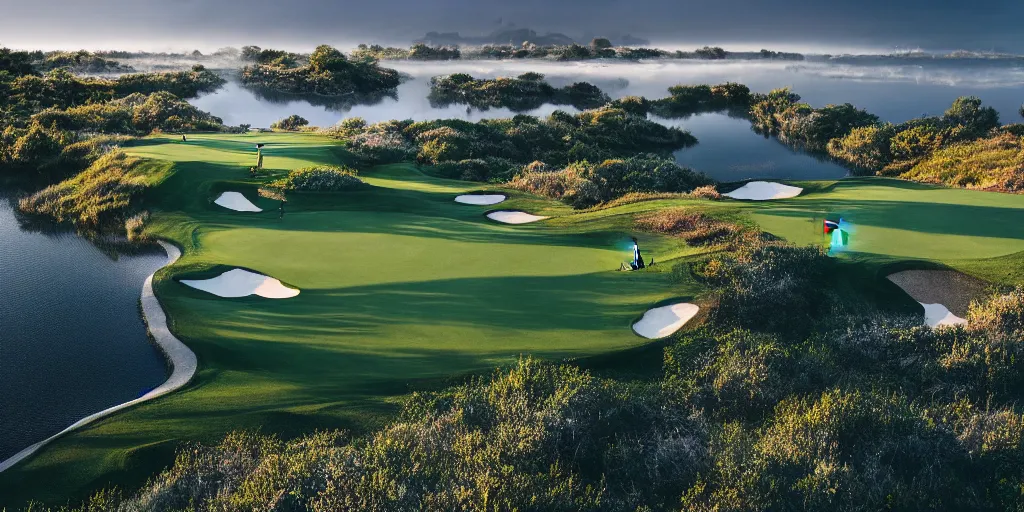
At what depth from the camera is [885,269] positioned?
1251cm

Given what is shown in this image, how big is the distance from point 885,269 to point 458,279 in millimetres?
9004

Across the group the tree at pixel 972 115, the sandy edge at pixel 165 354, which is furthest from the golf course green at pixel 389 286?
the tree at pixel 972 115

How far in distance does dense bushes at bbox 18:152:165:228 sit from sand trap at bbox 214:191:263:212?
258 cm

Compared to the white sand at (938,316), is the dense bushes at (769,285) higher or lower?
higher

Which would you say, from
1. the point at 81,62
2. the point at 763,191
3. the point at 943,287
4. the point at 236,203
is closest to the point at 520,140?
the point at 763,191

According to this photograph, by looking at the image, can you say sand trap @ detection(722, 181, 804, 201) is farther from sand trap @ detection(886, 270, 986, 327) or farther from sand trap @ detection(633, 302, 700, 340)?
sand trap @ detection(633, 302, 700, 340)

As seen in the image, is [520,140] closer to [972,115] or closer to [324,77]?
[972,115]

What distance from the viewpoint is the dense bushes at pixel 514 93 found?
62.8 metres

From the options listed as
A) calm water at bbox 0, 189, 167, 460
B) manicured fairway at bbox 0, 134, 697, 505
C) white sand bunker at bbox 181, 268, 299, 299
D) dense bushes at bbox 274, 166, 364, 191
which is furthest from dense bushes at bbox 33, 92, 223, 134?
white sand bunker at bbox 181, 268, 299, 299

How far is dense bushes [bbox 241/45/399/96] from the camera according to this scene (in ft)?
223

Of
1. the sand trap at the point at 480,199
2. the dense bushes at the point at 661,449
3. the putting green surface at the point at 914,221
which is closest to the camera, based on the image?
the dense bushes at the point at 661,449

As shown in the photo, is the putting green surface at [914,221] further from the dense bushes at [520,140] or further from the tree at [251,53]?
the tree at [251,53]

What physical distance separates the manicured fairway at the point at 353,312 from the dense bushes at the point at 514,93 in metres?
47.2

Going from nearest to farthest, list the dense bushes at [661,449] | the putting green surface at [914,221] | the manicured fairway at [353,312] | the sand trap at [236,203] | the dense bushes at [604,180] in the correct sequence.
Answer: the dense bushes at [661,449] → the manicured fairway at [353,312] → the putting green surface at [914,221] → the sand trap at [236,203] → the dense bushes at [604,180]
